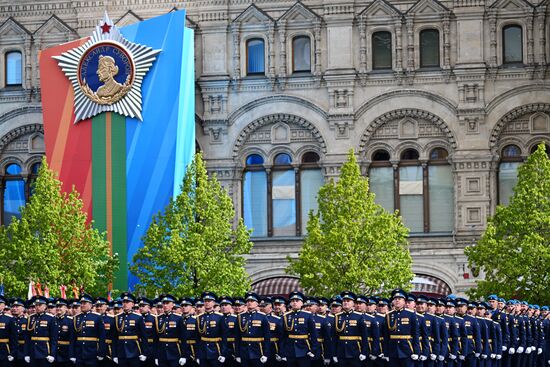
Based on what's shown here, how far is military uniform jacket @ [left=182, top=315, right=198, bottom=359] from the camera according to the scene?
47.1 metres

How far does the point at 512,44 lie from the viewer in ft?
269

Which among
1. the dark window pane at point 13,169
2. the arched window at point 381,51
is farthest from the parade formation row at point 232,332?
the dark window pane at point 13,169

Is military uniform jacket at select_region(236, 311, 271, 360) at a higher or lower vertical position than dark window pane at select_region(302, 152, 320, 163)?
lower

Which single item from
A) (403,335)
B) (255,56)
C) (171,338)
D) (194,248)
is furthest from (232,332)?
(255,56)

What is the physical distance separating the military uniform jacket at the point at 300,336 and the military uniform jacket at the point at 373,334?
1.46 meters

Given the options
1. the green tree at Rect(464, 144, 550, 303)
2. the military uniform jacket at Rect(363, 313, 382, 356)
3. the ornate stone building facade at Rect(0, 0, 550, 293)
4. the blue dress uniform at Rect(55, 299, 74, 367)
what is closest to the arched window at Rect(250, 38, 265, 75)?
the ornate stone building facade at Rect(0, 0, 550, 293)

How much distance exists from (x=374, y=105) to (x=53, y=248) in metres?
19.5

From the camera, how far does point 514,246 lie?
70812 millimetres

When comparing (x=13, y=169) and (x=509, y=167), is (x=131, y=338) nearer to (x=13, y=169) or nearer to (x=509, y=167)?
(x=509, y=167)

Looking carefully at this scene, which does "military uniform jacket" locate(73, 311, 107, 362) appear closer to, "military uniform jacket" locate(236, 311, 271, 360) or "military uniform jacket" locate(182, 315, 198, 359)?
"military uniform jacket" locate(182, 315, 198, 359)

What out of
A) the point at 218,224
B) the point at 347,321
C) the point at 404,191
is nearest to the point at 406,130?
the point at 404,191

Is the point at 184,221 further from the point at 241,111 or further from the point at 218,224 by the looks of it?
the point at 241,111

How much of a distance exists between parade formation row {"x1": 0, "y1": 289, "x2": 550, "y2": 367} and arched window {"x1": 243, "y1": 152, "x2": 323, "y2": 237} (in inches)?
1351

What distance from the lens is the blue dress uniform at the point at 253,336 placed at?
152 feet
